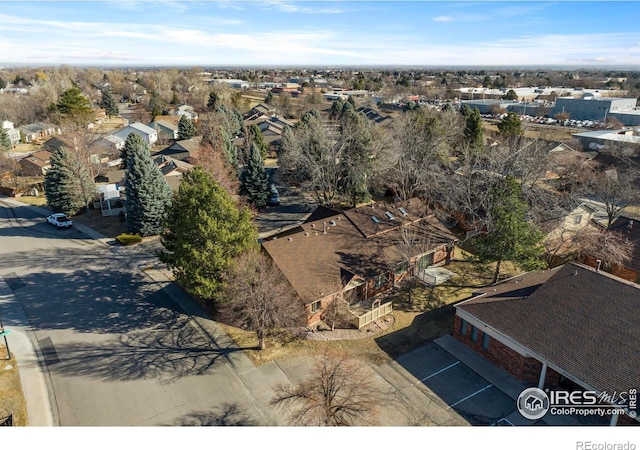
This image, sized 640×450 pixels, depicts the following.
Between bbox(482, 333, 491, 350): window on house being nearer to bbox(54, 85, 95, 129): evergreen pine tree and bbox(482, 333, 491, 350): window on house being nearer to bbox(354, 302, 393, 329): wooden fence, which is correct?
bbox(354, 302, 393, 329): wooden fence

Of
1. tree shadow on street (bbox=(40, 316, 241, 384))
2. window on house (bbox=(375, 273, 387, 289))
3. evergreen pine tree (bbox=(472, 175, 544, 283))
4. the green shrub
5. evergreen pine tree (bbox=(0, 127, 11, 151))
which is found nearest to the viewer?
tree shadow on street (bbox=(40, 316, 241, 384))

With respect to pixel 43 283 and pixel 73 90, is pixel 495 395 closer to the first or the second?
pixel 43 283

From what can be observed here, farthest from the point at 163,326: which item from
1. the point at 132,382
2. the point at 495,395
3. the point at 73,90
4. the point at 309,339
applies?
the point at 73,90

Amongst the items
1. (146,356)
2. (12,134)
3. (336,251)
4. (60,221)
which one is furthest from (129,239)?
(12,134)

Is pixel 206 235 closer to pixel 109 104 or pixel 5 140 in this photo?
pixel 5 140

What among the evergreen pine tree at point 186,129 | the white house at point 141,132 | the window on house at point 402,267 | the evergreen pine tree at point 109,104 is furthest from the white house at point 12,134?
the window on house at point 402,267

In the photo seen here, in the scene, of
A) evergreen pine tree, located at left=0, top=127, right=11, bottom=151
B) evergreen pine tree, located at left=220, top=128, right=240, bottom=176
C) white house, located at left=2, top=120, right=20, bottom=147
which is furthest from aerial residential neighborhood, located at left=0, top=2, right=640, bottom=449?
white house, located at left=2, top=120, right=20, bottom=147
